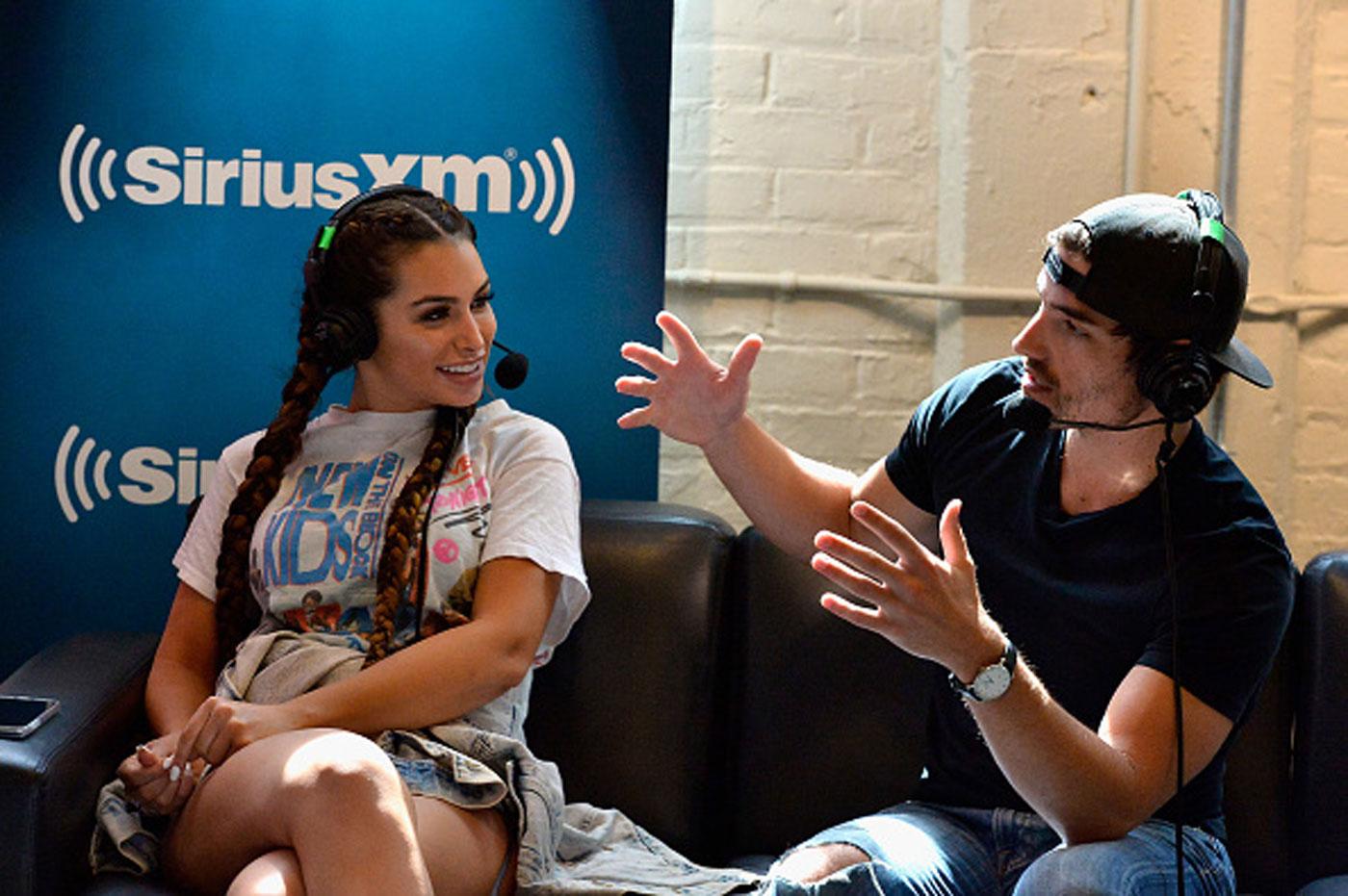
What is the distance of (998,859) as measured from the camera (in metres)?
2.14

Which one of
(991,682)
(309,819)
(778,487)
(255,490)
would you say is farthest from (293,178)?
(991,682)

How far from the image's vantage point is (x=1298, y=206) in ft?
10.5

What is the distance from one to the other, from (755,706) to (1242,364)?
3.05 feet

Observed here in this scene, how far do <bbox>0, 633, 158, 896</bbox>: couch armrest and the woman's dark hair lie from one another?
0.51 ft

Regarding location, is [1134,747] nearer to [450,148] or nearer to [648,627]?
[648,627]

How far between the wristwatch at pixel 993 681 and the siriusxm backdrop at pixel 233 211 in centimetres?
117

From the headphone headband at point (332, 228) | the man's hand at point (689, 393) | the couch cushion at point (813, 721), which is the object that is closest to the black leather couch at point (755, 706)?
the couch cushion at point (813, 721)

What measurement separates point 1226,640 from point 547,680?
1045 mm

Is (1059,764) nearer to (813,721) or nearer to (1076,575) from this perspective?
(1076,575)

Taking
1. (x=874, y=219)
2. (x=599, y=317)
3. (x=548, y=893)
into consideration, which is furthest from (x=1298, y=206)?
(x=548, y=893)

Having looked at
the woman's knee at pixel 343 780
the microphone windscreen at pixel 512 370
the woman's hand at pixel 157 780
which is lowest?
the woman's hand at pixel 157 780

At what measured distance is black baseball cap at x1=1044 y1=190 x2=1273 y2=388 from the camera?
1971 millimetres

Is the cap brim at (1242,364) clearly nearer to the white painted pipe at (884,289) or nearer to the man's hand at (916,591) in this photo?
the man's hand at (916,591)

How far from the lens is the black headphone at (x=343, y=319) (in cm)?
239
